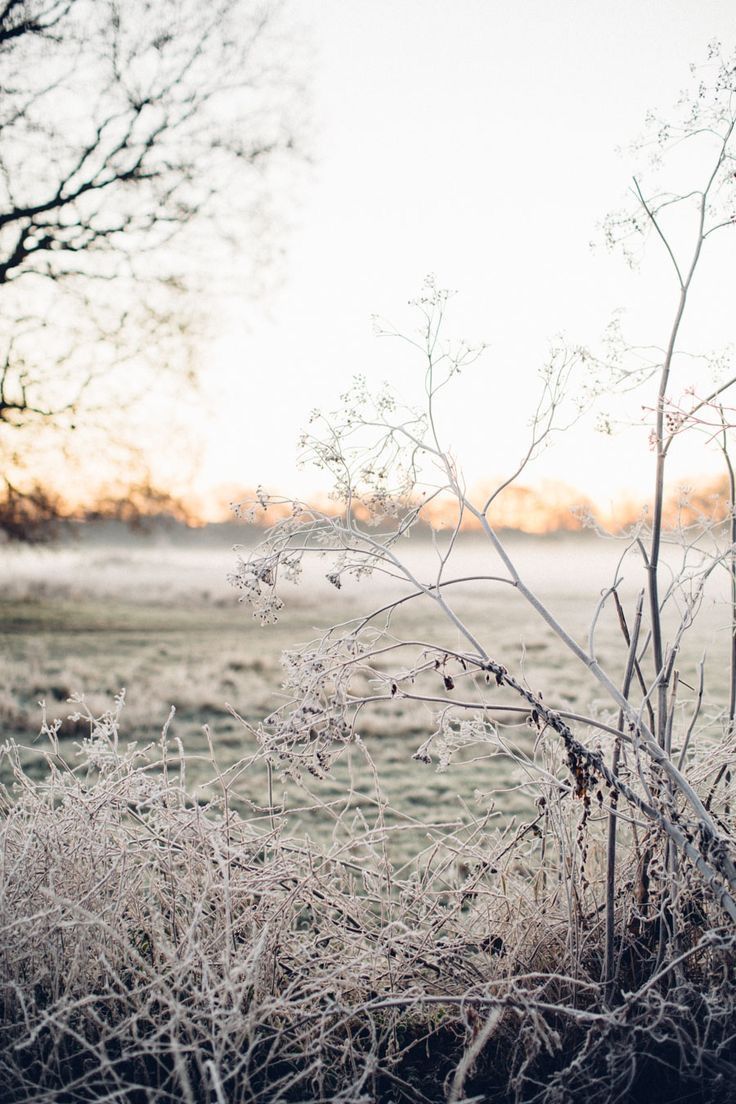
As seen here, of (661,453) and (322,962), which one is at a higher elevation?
(661,453)

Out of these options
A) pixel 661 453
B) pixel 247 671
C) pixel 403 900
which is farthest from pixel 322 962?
pixel 247 671

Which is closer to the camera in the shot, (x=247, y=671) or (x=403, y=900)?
(x=403, y=900)

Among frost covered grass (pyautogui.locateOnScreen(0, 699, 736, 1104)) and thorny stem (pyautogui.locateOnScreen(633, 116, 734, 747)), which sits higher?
thorny stem (pyautogui.locateOnScreen(633, 116, 734, 747))

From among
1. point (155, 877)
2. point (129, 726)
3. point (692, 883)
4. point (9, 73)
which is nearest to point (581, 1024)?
point (692, 883)

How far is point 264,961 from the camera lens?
2.39 m

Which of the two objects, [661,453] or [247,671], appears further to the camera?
[247,671]

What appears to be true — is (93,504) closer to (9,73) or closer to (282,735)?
(9,73)

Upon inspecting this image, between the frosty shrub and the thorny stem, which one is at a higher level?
the thorny stem

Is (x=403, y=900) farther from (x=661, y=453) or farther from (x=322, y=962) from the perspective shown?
(x=661, y=453)

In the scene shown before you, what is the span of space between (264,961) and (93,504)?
24.0ft

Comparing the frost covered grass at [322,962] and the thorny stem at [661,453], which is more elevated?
the thorny stem at [661,453]

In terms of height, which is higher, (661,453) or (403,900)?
(661,453)

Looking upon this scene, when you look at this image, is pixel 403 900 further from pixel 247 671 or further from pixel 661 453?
→ pixel 247 671

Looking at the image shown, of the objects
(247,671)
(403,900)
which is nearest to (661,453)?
(403,900)
